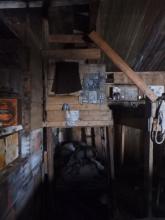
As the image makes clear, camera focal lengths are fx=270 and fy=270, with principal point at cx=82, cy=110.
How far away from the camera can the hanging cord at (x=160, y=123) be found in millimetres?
3259

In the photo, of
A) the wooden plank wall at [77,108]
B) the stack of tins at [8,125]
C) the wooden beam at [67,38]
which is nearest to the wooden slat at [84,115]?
the wooden plank wall at [77,108]

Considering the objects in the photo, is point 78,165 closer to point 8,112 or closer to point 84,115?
point 84,115

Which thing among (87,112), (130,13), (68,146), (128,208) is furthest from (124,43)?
(128,208)

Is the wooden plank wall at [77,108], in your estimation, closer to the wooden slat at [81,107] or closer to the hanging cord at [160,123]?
the wooden slat at [81,107]

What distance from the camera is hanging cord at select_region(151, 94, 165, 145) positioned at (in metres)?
3.26

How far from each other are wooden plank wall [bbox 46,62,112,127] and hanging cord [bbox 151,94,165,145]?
0.96 metres

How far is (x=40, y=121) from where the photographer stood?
12.9 ft

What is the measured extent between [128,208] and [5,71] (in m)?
2.83

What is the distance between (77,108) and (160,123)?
4.33ft

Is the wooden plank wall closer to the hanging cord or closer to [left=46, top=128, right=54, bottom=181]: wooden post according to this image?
[left=46, top=128, right=54, bottom=181]: wooden post

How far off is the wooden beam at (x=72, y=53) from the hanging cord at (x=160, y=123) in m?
1.33

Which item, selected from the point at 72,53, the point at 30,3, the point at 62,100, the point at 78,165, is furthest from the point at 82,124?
the point at 30,3

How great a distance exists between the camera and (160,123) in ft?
10.8

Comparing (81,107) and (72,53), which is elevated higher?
(72,53)
